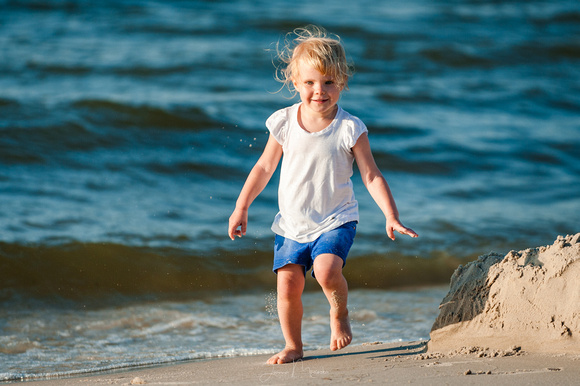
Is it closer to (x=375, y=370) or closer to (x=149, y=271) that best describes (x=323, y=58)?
(x=375, y=370)

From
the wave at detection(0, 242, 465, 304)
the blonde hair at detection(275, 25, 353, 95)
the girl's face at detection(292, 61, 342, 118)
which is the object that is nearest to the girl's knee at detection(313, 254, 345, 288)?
the girl's face at detection(292, 61, 342, 118)

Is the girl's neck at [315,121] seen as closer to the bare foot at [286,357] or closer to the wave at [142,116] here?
the bare foot at [286,357]

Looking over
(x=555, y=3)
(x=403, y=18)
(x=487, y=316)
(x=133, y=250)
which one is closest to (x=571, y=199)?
(x=133, y=250)

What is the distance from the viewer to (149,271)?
5051 millimetres

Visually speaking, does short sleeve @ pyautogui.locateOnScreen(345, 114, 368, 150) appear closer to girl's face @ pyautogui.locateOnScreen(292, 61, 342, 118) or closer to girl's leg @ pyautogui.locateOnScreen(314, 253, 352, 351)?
girl's face @ pyautogui.locateOnScreen(292, 61, 342, 118)

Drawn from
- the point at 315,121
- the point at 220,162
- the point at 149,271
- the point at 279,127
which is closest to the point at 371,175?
the point at 315,121

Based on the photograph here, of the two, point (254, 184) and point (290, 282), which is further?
point (254, 184)

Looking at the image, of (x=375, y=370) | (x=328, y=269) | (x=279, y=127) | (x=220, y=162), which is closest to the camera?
(x=375, y=370)

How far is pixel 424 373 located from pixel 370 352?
0.66 meters

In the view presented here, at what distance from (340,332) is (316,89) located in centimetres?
104

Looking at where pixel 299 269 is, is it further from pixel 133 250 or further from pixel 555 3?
pixel 555 3

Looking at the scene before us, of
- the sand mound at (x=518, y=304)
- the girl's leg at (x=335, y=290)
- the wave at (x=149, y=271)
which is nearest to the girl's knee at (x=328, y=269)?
the girl's leg at (x=335, y=290)

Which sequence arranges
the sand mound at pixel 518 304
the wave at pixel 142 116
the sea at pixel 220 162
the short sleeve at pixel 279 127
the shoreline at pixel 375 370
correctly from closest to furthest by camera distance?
1. the shoreline at pixel 375 370
2. the sand mound at pixel 518 304
3. the short sleeve at pixel 279 127
4. the sea at pixel 220 162
5. the wave at pixel 142 116

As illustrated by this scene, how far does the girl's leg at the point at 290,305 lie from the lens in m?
2.88
